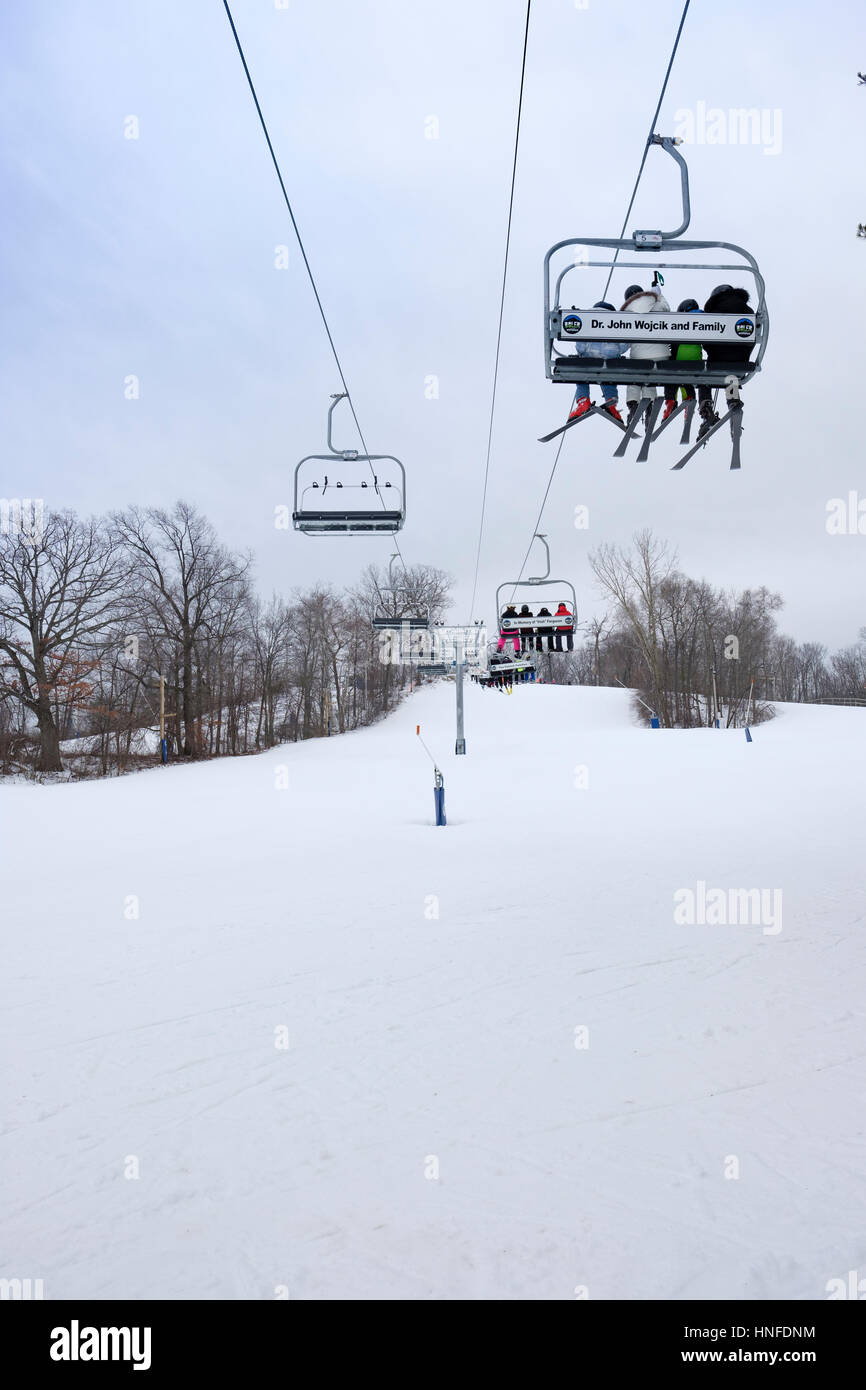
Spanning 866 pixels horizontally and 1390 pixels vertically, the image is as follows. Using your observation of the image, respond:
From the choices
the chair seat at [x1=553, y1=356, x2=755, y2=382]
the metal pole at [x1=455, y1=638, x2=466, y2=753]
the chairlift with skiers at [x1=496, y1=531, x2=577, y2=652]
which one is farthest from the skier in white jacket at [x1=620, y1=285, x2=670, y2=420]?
the metal pole at [x1=455, y1=638, x2=466, y2=753]

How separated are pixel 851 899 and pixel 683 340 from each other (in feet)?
20.2

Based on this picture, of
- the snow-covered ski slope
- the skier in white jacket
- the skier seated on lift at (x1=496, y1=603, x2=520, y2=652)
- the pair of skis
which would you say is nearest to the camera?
the snow-covered ski slope

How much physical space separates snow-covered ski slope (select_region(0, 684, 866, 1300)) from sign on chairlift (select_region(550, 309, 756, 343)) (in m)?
4.74

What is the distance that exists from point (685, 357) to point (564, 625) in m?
18.4

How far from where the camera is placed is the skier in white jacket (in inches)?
199

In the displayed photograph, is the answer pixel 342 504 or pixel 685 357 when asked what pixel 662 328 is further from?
pixel 342 504

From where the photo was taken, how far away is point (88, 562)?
35.0 metres

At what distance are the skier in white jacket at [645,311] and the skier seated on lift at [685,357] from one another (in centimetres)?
10

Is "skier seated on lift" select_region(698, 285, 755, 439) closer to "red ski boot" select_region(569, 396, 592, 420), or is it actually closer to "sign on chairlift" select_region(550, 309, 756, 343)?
"sign on chairlift" select_region(550, 309, 756, 343)

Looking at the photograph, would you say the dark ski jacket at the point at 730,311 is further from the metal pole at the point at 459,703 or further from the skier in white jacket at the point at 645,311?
the metal pole at the point at 459,703

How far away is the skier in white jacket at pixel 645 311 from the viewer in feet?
16.6

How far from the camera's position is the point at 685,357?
5098 millimetres

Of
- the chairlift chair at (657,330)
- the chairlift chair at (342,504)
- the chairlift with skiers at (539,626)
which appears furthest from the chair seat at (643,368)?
the chairlift with skiers at (539,626)
